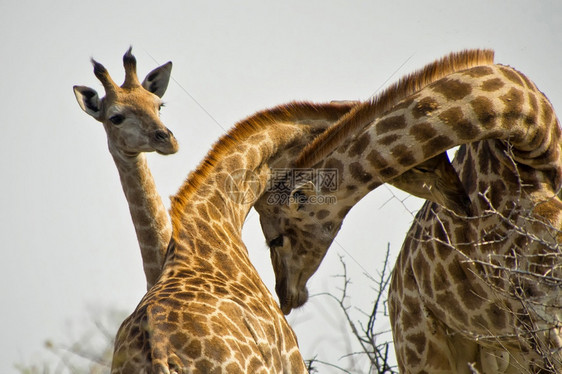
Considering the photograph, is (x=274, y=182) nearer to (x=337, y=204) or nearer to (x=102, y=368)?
(x=337, y=204)

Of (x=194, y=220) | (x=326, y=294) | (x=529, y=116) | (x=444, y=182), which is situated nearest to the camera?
(x=529, y=116)

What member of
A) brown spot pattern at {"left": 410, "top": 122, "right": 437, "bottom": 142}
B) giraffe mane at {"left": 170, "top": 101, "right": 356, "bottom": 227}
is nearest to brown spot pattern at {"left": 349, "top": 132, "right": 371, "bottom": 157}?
brown spot pattern at {"left": 410, "top": 122, "right": 437, "bottom": 142}

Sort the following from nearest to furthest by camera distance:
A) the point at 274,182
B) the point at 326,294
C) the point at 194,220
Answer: the point at 194,220 < the point at 274,182 < the point at 326,294

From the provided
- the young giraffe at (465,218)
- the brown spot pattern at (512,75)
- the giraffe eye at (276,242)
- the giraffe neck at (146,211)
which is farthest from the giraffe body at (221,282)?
the brown spot pattern at (512,75)

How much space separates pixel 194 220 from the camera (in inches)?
234

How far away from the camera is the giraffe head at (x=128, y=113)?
7492 mm

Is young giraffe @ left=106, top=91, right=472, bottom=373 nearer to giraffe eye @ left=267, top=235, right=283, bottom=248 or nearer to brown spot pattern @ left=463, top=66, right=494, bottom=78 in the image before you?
giraffe eye @ left=267, top=235, right=283, bottom=248

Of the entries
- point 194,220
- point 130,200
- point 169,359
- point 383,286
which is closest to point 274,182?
point 194,220

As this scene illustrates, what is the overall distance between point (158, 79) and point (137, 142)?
1.28 m

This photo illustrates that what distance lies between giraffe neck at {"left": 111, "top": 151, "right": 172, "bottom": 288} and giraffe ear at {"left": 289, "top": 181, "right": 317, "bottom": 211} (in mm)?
1675

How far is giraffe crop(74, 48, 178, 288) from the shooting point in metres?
7.24

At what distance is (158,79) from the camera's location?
8578 mm

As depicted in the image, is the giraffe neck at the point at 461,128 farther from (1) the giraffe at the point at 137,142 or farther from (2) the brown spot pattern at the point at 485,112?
(1) the giraffe at the point at 137,142

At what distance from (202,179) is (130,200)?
4.77 ft
